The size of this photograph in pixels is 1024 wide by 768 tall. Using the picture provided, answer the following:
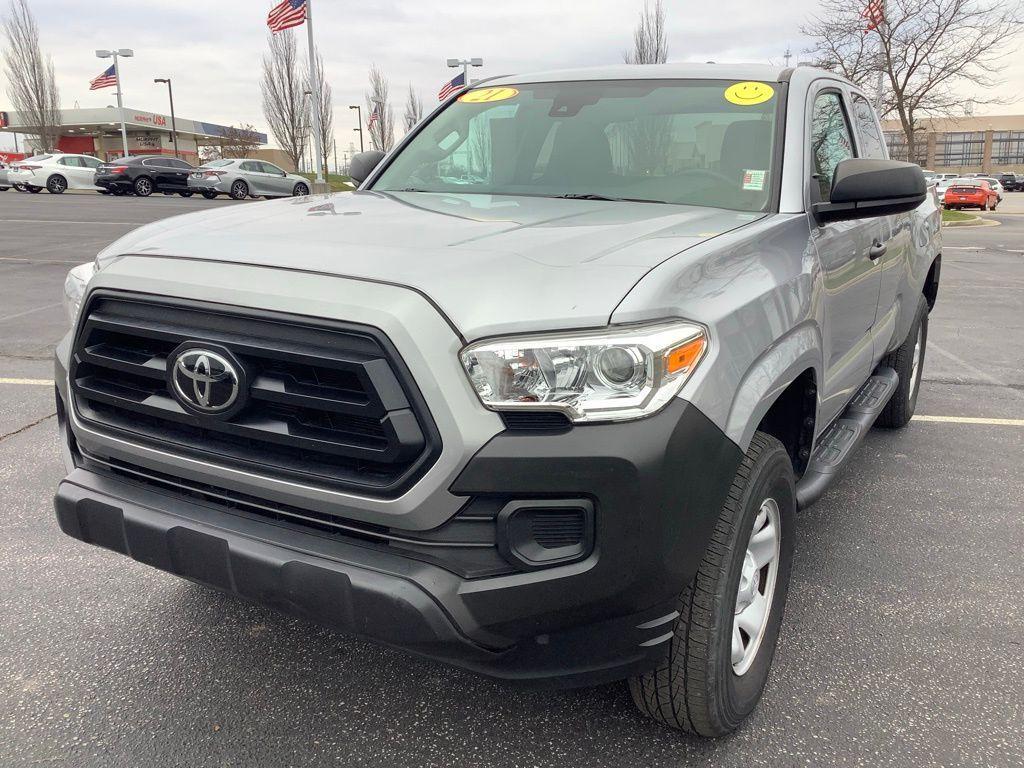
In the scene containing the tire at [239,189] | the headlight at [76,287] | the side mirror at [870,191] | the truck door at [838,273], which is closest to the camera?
the headlight at [76,287]

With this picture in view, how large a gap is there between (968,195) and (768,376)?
36.1 meters

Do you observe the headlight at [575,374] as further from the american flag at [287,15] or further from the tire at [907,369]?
the american flag at [287,15]

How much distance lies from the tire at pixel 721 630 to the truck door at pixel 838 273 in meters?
0.69

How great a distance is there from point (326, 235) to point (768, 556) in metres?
1.47

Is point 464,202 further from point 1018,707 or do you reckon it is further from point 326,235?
point 1018,707

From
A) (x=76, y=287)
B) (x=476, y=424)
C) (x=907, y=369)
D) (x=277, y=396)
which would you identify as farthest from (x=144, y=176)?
(x=476, y=424)

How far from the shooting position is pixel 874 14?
78.8 feet

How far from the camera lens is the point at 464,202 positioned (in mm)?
2852

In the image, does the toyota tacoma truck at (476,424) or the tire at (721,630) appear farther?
the tire at (721,630)

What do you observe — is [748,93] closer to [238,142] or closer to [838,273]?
[838,273]

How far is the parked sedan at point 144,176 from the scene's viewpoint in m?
28.1

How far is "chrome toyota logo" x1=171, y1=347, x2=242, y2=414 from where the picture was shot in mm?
1895

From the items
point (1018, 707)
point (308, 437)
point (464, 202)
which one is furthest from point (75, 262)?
point (1018, 707)

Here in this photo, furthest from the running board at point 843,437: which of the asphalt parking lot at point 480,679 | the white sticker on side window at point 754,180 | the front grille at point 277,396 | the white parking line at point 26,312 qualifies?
the white parking line at point 26,312
